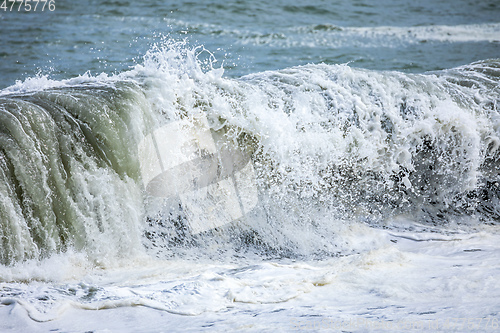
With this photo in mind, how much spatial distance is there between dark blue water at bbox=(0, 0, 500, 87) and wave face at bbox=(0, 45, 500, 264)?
257cm

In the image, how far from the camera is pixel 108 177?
11.6 feet

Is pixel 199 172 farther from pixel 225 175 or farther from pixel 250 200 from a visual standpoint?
pixel 250 200

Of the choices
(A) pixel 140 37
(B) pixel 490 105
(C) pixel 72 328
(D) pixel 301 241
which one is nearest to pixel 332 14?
(A) pixel 140 37

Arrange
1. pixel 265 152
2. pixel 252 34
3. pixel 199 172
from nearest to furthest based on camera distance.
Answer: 1. pixel 199 172
2. pixel 265 152
3. pixel 252 34

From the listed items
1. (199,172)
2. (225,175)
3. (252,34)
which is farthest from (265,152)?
(252,34)

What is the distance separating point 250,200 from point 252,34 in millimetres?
5978

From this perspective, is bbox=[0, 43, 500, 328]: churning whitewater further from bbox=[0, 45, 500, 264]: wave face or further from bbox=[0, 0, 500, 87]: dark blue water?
bbox=[0, 0, 500, 87]: dark blue water

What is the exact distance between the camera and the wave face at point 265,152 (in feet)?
11.1

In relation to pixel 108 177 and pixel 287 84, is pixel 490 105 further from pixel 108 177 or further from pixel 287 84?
pixel 108 177

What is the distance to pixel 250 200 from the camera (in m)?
4.02

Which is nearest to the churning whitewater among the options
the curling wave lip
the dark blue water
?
the curling wave lip

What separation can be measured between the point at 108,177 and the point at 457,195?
10.5 ft

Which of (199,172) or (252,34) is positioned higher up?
(252,34)

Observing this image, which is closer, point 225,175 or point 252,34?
point 225,175
